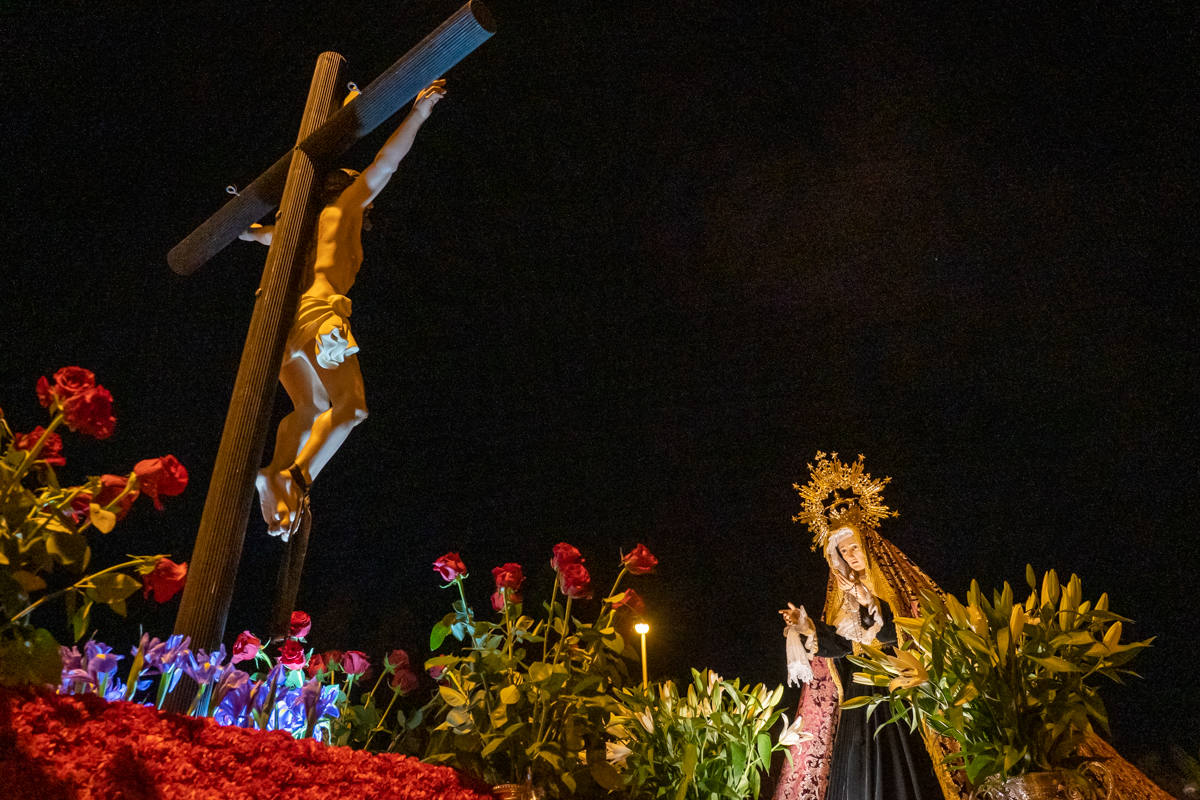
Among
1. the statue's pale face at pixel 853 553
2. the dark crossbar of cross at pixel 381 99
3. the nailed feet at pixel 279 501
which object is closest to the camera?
the nailed feet at pixel 279 501

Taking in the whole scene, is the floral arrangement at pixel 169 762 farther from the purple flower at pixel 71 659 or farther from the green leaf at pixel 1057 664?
the green leaf at pixel 1057 664

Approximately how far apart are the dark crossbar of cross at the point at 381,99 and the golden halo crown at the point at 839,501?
383 centimetres

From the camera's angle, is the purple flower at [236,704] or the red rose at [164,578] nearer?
the red rose at [164,578]

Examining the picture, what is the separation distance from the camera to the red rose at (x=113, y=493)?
155 centimetres

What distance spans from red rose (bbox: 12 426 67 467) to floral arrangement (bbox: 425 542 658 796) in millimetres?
978

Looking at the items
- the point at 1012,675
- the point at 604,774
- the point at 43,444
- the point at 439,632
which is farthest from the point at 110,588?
the point at 1012,675

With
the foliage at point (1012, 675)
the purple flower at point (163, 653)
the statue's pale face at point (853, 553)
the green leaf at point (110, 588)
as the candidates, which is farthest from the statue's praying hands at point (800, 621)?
the green leaf at point (110, 588)

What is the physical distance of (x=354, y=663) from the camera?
2.43m

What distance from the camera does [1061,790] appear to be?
1.86 meters

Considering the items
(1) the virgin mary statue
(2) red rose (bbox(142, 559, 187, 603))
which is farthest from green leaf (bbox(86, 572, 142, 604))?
(1) the virgin mary statue

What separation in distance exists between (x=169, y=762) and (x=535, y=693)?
82 cm

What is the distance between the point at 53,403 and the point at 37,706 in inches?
20.8

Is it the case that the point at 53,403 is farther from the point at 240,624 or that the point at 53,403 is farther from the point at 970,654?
the point at 240,624

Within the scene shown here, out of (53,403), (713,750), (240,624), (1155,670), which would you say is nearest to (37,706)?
(53,403)
